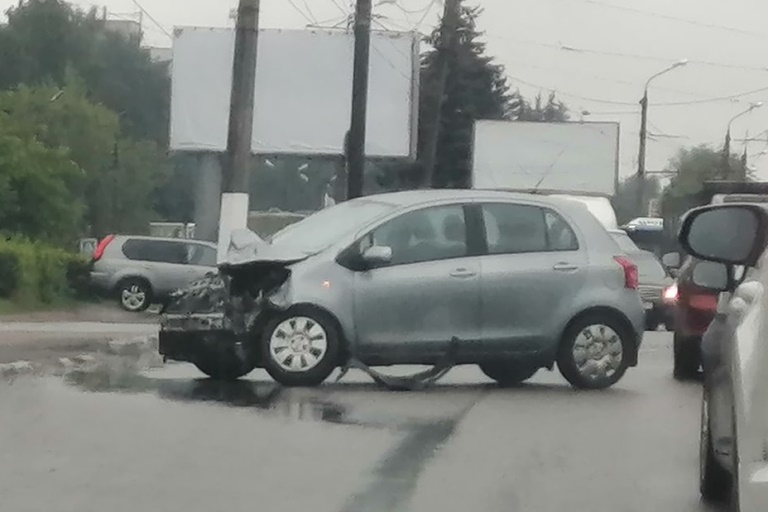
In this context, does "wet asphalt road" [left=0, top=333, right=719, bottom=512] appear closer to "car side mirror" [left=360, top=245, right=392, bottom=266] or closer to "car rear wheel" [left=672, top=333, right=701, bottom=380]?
"car side mirror" [left=360, top=245, right=392, bottom=266]

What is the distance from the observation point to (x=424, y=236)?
15430mm

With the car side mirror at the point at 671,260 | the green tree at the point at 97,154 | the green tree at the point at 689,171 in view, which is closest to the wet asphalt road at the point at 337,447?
the car side mirror at the point at 671,260

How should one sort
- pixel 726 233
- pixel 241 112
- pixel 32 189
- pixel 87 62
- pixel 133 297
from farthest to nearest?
pixel 87 62
pixel 32 189
pixel 133 297
pixel 241 112
pixel 726 233

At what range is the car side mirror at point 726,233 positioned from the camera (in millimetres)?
7305

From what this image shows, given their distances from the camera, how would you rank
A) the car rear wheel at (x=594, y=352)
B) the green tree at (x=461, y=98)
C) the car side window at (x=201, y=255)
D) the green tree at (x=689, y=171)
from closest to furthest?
the car rear wheel at (x=594, y=352), the car side window at (x=201, y=255), the green tree at (x=461, y=98), the green tree at (x=689, y=171)

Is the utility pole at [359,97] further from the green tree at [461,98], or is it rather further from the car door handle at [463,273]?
the green tree at [461,98]

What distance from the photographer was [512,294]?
15328 mm

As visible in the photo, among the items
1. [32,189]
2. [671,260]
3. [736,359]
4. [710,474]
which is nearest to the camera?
[736,359]

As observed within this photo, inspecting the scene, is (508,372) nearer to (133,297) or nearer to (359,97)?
(359,97)

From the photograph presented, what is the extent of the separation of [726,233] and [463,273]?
7.69 m

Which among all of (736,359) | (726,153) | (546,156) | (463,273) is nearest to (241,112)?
(463,273)

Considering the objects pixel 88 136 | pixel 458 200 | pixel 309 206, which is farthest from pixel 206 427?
pixel 309 206

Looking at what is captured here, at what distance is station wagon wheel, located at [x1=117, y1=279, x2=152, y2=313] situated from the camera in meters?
35.9

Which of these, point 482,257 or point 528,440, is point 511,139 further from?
point 528,440
